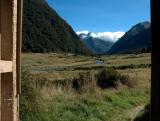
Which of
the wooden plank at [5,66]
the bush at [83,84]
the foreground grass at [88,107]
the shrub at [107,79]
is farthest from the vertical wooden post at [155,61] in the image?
the shrub at [107,79]

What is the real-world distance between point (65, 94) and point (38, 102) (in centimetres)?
290

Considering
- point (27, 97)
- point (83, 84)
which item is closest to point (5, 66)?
point (27, 97)

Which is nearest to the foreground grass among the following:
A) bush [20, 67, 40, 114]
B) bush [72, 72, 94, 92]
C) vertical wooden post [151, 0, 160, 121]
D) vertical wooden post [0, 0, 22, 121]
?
bush [20, 67, 40, 114]

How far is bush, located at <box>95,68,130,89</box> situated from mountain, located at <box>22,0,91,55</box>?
126504 millimetres

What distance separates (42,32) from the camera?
16912 centimetres

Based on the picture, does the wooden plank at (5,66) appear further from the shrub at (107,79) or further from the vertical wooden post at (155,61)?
the shrub at (107,79)

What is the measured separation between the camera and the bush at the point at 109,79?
61.0ft

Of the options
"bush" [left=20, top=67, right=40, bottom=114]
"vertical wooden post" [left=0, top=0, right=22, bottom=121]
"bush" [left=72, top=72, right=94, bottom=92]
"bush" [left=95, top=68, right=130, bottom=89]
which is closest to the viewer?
"vertical wooden post" [left=0, top=0, right=22, bottom=121]

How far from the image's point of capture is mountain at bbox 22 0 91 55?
507ft

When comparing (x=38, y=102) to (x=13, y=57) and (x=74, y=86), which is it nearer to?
(x=74, y=86)

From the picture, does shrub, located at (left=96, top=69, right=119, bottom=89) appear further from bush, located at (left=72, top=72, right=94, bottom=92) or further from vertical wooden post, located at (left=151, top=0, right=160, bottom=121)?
vertical wooden post, located at (left=151, top=0, right=160, bottom=121)

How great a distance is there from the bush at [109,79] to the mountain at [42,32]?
12650 cm

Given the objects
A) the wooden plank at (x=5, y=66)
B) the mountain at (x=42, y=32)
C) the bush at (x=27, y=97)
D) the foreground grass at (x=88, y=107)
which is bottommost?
the foreground grass at (x=88, y=107)

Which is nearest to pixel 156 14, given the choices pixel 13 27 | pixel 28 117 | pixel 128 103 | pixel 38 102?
pixel 13 27
